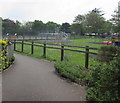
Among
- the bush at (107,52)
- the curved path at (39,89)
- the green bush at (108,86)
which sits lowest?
the curved path at (39,89)

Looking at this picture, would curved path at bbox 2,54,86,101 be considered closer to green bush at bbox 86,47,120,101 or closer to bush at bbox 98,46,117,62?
green bush at bbox 86,47,120,101

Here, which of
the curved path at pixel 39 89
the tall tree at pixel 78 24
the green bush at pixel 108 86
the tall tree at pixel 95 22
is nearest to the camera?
the green bush at pixel 108 86

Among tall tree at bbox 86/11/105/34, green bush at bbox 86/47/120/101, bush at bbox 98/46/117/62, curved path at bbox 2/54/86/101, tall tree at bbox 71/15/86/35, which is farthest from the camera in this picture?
tall tree at bbox 71/15/86/35

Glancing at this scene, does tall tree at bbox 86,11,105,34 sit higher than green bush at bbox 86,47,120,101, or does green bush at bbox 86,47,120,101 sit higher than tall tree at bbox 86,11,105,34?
tall tree at bbox 86,11,105,34

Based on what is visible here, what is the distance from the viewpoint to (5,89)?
3711mm

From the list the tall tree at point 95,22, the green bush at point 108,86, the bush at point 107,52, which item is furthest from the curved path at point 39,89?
the tall tree at point 95,22

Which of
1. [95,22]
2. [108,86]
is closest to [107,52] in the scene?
[108,86]

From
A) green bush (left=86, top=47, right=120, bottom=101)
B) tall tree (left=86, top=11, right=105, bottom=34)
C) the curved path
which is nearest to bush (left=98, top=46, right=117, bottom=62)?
the curved path

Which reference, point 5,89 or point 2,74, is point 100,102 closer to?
point 5,89

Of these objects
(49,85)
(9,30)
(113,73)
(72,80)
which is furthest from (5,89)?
(9,30)

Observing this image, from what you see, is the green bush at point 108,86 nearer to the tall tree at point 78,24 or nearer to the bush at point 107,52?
the bush at point 107,52

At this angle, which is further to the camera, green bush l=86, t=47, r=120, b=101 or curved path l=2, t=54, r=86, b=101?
curved path l=2, t=54, r=86, b=101

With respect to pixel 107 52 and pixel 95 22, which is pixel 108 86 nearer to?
pixel 107 52

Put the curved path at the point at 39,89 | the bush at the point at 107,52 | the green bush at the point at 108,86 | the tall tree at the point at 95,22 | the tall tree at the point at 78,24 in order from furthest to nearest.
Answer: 1. the tall tree at the point at 78,24
2. the tall tree at the point at 95,22
3. the bush at the point at 107,52
4. the curved path at the point at 39,89
5. the green bush at the point at 108,86
